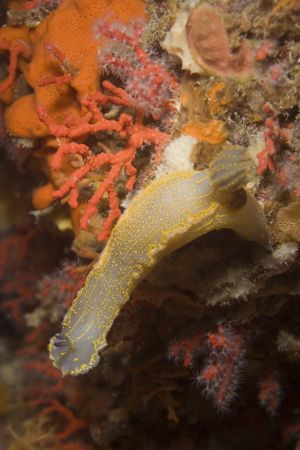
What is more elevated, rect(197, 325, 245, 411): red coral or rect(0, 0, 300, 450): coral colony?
rect(0, 0, 300, 450): coral colony

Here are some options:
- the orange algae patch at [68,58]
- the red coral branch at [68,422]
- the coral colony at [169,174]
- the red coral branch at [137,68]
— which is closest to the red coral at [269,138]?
the coral colony at [169,174]

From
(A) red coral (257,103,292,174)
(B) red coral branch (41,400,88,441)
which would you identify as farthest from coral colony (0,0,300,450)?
(B) red coral branch (41,400,88,441)

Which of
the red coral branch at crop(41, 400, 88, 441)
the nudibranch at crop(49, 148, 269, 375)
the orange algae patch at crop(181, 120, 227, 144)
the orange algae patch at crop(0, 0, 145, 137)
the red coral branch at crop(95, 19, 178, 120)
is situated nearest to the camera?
the nudibranch at crop(49, 148, 269, 375)

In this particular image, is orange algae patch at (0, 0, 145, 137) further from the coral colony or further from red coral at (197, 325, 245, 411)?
red coral at (197, 325, 245, 411)

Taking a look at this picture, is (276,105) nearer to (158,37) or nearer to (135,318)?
(158,37)

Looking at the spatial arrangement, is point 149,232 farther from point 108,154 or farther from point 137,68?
point 137,68

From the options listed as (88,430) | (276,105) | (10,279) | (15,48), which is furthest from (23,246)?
(276,105)
